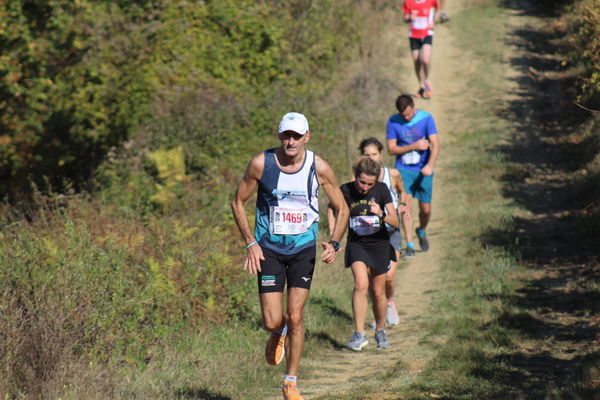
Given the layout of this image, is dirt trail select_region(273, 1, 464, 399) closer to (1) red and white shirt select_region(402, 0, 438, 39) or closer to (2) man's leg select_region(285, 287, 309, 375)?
(2) man's leg select_region(285, 287, 309, 375)

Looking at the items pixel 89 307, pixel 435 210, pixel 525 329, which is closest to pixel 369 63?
pixel 435 210

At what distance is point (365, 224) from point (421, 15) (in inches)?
378

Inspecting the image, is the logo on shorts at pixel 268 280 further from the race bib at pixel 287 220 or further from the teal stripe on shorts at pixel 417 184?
the teal stripe on shorts at pixel 417 184

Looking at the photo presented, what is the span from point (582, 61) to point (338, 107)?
5794mm

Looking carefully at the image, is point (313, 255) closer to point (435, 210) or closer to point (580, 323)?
point (580, 323)

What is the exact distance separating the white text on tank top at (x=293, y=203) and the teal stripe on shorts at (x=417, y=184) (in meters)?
5.01

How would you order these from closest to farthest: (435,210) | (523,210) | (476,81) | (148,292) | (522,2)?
(148,292)
(523,210)
(435,210)
(476,81)
(522,2)

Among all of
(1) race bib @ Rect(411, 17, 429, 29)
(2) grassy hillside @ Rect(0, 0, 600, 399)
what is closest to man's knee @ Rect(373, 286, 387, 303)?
(2) grassy hillside @ Rect(0, 0, 600, 399)

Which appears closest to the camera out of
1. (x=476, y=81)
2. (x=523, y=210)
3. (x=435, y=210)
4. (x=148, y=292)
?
(x=148, y=292)

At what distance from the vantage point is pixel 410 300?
35.6 feet

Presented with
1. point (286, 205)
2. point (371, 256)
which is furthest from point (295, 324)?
point (371, 256)

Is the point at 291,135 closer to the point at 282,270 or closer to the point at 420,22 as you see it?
the point at 282,270

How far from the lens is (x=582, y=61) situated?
18266mm

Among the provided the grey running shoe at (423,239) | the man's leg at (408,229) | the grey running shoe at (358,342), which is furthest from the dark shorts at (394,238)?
the grey running shoe at (423,239)
